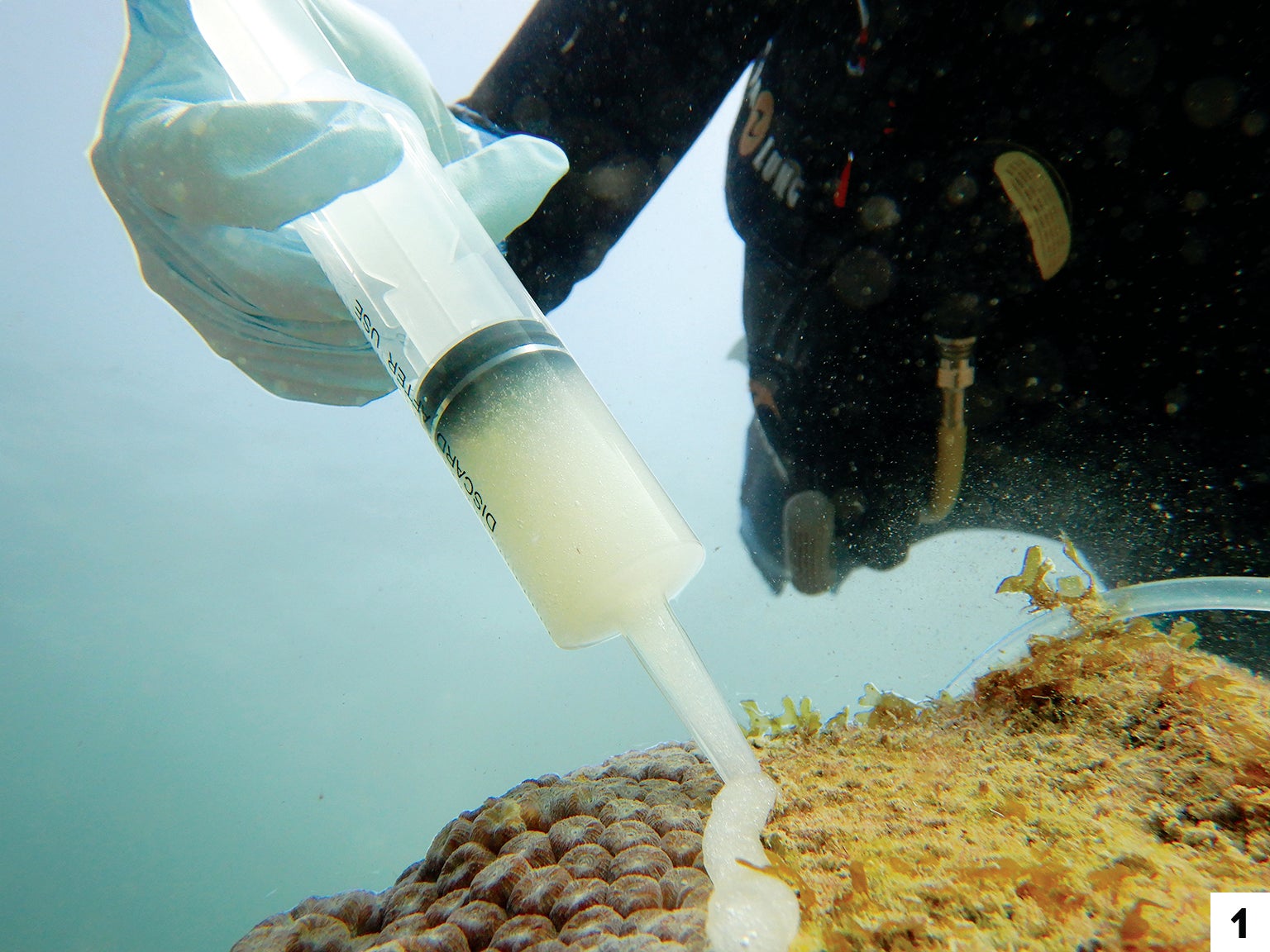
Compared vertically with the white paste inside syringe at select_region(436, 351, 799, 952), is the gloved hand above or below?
above

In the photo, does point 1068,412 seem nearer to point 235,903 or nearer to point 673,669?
point 673,669

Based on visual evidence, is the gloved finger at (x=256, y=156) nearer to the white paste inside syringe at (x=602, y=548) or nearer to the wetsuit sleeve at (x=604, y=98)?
the white paste inside syringe at (x=602, y=548)

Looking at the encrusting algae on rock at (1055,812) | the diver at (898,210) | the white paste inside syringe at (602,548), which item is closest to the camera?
the encrusting algae on rock at (1055,812)

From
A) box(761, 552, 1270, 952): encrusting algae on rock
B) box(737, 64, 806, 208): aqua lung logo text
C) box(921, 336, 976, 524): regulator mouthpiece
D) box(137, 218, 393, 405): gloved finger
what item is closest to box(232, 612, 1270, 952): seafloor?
box(761, 552, 1270, 952): encrusting algae on rock

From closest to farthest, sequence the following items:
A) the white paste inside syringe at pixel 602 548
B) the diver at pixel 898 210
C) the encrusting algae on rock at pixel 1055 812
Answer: the encrusting algae on rock at pixel 1055 812 → the white paste inside syringe at pixel 602 548 → the diver at pixel 898 210

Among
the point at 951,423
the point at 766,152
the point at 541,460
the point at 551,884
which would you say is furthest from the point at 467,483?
the point at 951,423

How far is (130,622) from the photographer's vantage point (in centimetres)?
2619

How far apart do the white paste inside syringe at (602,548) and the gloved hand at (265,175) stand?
54 centimetres

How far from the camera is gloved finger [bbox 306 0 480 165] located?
4.98 feet

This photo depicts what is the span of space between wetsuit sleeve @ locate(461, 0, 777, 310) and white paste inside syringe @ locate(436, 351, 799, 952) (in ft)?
4.63

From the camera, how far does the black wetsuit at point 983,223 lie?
4.90ft

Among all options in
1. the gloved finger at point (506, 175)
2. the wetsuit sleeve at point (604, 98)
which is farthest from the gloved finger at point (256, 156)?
the wetsuit sleeve at point (604, 98)

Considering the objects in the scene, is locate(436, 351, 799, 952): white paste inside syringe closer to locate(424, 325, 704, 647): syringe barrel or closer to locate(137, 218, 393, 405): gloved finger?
locate(424, 325, 704, 647): syringe barrel

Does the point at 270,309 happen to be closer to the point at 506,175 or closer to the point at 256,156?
the point at 256,156
